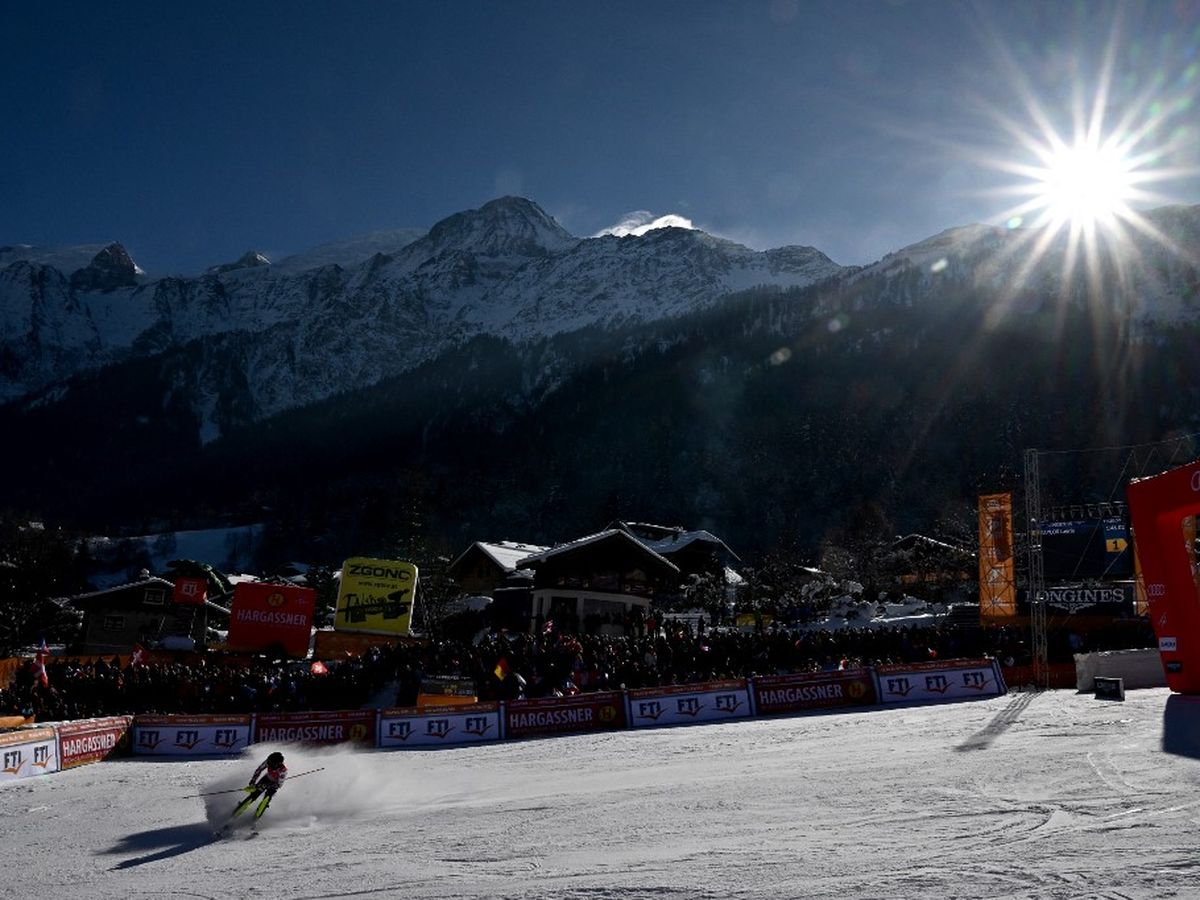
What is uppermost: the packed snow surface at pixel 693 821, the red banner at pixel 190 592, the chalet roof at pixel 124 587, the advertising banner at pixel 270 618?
the chalet roof at pixel 124 587

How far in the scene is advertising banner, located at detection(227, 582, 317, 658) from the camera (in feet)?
110

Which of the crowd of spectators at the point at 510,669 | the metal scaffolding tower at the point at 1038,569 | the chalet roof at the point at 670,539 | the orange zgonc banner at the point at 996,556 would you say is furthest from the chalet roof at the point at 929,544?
the metal scaffolding tower at the point at 1038,569

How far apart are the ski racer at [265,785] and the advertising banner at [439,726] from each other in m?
8.11

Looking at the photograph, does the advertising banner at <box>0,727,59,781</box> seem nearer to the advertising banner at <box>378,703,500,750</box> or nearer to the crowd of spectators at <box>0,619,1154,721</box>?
the crowd of spectators at <box>0,619,1154,721</box>

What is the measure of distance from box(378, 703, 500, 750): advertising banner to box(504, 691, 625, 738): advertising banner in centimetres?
42

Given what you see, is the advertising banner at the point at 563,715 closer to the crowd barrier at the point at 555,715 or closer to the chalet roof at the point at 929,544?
the crowd barrier at the point at 555,715

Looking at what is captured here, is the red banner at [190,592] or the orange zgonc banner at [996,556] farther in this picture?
the red banner at [190,592]

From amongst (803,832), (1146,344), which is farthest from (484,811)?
(1146,344)

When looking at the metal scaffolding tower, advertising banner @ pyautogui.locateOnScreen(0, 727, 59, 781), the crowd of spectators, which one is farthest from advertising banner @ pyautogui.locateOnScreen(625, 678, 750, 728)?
advertising banner @ pyautogui.locateOnScreen(0, 727, 59, 781)

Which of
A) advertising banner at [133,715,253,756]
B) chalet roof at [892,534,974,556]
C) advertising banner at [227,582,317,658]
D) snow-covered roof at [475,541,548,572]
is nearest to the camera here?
advertising banner at [133,715,253,756]

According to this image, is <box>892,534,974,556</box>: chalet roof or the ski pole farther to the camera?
<box>892,534,974,556</box>: chalet roof

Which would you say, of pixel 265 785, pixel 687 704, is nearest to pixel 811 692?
pixel 687 704

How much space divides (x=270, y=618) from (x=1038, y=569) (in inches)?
1036

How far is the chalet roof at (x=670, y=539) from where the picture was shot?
3157 inches
